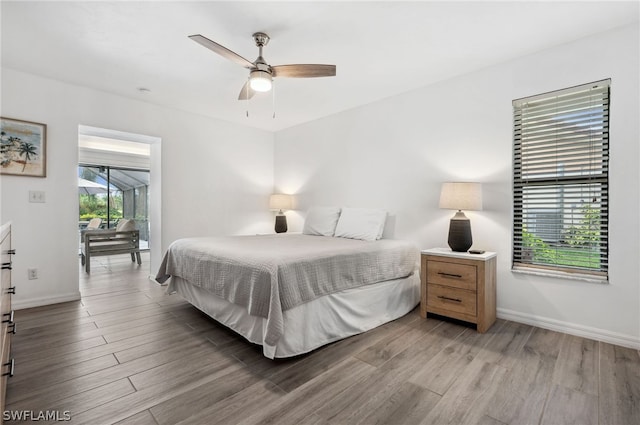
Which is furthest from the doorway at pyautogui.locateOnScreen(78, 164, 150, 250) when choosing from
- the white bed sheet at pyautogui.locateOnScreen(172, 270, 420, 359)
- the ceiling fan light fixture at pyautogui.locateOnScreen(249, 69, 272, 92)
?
the ceiling fan light fixture at pyautogui.locateOnScreen(249, 69, 272, 92)

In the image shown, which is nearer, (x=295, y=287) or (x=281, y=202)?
(x=295, y=287)

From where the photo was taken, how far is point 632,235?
7.29 feet

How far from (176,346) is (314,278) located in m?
1.15

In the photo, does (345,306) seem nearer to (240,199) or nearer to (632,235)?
(632,235)

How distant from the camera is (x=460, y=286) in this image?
2629 mm

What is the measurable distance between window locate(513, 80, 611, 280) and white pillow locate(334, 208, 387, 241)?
1.29 metres

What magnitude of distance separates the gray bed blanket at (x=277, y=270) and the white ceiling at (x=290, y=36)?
1713mm

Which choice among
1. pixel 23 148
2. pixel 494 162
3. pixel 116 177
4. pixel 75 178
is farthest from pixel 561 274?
pixel 116 177

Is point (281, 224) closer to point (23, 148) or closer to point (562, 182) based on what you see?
point (23, 148)

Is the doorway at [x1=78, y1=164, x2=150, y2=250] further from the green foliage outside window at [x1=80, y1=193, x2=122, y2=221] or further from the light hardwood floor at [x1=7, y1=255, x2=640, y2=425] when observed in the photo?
the light hardwood floor at [x1=7, y1=255, x2=640, y2=425]

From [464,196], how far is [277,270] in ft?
5.98

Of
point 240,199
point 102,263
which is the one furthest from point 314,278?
point 102,263

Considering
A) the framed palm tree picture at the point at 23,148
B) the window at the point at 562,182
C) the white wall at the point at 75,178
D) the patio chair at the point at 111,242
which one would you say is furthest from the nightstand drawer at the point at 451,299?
the patio chair at the point at 111,242

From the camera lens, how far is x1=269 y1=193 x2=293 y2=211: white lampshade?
4820mm
